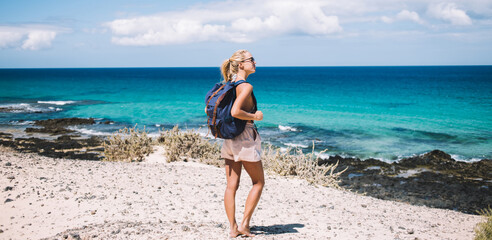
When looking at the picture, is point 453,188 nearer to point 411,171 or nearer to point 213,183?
point 411,171

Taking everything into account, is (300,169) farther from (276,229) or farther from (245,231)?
(245,231)

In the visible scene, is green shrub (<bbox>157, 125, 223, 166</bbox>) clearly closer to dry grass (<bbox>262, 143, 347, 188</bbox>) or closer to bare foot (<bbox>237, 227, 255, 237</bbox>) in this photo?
dry grass (<bbox>262, 143, 347, 188</bbox>)

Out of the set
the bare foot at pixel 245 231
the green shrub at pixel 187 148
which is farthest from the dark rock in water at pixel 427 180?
the bare foot at pixel 245 231

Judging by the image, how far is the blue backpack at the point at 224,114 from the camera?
11.9ft

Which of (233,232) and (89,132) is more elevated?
(233,232)

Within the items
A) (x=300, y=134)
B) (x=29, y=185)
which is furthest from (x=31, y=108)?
(x=29, y=185)

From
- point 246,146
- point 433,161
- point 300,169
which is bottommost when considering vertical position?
point 433,161

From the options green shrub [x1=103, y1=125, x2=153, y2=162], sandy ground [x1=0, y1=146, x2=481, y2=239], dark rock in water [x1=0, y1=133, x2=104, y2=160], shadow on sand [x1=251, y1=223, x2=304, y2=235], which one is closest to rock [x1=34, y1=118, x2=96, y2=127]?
dark rock in water [x1=0, y1=133, x2=104, y2=160]

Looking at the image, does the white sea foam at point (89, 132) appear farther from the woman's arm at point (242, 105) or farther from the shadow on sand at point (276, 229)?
the woman's arm at point (242, 105)

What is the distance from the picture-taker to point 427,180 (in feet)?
39.8

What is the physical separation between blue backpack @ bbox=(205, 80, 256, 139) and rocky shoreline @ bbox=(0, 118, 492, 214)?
6.22 metres

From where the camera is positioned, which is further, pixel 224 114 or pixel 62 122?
pixel 62 122

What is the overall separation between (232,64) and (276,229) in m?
2.42

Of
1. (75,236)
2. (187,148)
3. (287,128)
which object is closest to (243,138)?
(75,236)
